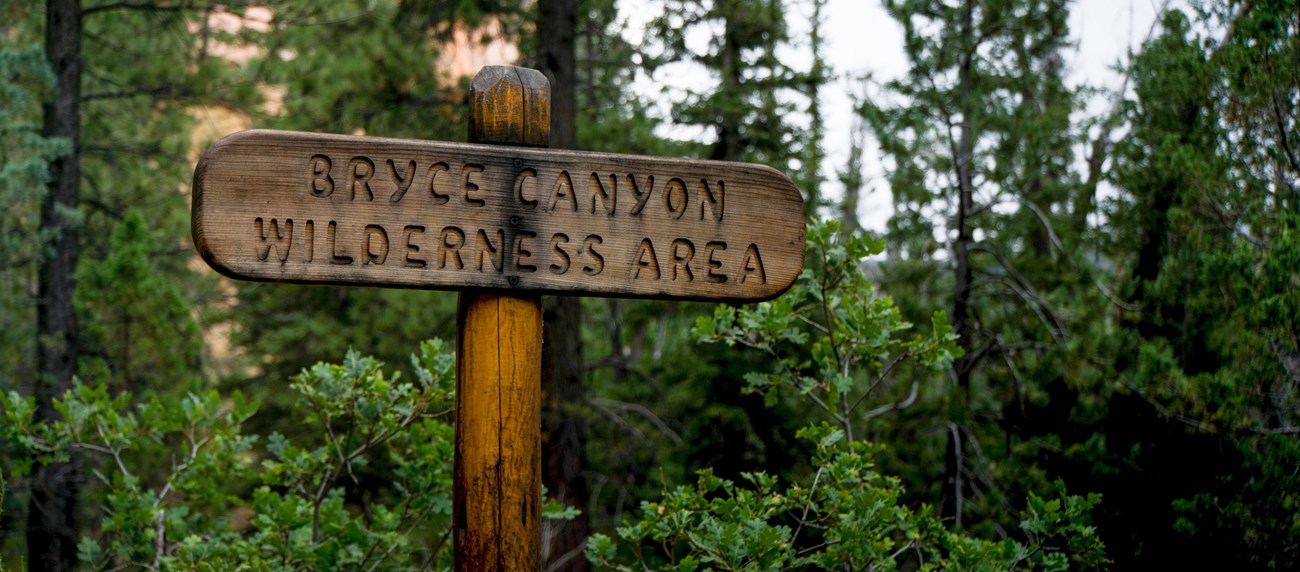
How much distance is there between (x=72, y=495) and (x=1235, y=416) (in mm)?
9647

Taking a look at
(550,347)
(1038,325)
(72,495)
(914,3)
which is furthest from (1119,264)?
(72,495)

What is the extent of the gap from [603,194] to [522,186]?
18 centimetres

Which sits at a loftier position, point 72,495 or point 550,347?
point 550,347

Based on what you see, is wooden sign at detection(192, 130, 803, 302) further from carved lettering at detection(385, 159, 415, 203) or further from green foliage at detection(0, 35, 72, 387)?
green foliage at detection(0, 35, 72, 387)

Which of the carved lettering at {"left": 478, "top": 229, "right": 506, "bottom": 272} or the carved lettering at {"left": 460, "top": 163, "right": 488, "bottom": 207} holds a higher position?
the carved lettering at {"left": 460, "top": 163, "right": 488, "bottom": 207}

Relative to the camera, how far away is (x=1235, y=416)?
17.7 ft

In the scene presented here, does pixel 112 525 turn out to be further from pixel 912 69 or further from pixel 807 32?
pixel 807 32

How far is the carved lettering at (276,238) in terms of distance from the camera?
7.07 ft

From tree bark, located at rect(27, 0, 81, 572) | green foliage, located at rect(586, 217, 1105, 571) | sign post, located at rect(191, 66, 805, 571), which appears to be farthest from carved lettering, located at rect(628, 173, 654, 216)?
tree bark, located at rect(27, 0, 81, 572)

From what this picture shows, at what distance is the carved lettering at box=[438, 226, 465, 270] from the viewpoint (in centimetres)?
221

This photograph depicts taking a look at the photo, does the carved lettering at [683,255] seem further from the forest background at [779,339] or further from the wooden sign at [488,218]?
the forest background at [779,339]

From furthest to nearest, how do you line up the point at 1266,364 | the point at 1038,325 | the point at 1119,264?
the point at 1119,264, the point at 1038,325, the point at 1266,364

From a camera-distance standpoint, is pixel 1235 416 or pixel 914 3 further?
pixel 914 3

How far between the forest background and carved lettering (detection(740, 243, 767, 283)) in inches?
33.2
